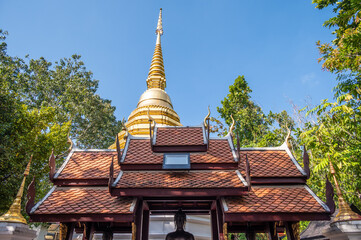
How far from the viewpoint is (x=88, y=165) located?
6680 mm

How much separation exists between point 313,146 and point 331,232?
471 cm

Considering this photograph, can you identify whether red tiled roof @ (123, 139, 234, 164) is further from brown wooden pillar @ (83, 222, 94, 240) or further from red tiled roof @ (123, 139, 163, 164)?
brown wooden pillar @ (83, 222, 94, 240)

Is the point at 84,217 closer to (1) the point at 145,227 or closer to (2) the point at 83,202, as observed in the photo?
Answer: (2) the point at 83,202

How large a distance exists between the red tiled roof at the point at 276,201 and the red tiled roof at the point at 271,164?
0.32 meters

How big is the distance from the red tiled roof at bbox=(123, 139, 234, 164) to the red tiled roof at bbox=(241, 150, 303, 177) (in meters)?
0.66

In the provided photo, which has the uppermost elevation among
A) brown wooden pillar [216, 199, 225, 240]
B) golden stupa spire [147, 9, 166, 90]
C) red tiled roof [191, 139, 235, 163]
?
golden stupa spire [147, 9, 166, 90]

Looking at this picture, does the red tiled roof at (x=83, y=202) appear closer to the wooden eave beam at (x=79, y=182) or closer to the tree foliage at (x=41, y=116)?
the wooden eave beam at (x=79, y=182)

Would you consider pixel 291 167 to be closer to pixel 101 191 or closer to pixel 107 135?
pixel 101 191

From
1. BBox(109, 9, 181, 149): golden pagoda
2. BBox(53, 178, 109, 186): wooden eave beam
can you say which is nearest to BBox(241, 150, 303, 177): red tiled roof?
BBox(53, 178, 109, 186): wooden eave beam

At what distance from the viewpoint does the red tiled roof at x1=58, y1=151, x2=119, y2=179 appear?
6.22 metres

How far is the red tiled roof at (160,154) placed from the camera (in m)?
6.26

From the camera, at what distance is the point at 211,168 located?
6227 millimetres

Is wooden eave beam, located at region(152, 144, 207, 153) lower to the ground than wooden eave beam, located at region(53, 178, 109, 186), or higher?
higher

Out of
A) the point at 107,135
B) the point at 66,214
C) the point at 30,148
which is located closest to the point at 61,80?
the point at 107,135
